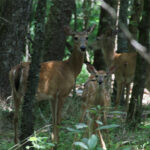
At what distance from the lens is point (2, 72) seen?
7199 millimetres

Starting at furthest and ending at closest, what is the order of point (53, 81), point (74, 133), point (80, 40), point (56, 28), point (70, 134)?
1. point (56, 28)
2. point (80, 40)
3. point (53, 81)
4. point (70, 134)
5. point (74, 133)

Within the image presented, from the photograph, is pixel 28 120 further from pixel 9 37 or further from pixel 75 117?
pixel 9 37

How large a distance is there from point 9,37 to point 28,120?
3486 mm

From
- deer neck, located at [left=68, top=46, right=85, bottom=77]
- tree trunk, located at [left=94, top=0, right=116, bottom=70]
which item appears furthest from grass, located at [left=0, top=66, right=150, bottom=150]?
tree trunk, located at [left=94, top=0, right=116, bottom=70]

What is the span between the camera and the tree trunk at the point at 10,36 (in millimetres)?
7180

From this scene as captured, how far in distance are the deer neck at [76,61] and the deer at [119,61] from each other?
8.73 feet

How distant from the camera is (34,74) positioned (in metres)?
4.03

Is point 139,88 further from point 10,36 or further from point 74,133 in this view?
point 10,36

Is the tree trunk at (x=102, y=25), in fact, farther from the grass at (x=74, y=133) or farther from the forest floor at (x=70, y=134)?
the grass at (x=74, y=133)

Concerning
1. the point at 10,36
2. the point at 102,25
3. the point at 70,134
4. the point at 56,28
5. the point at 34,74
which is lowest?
the point at 70,134

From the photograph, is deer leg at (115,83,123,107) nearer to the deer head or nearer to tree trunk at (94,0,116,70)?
tree trunk at (94,0,116,70)

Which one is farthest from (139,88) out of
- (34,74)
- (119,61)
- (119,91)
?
(119,61)

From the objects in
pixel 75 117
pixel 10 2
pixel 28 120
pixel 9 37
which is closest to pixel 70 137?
pixel 75 117

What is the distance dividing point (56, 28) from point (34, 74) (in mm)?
4550
